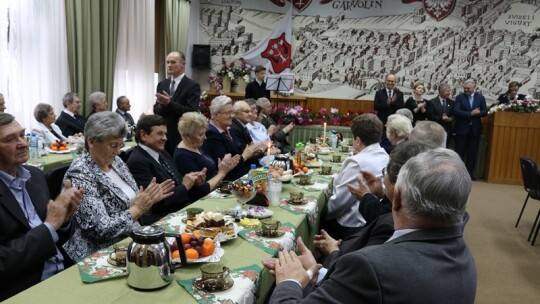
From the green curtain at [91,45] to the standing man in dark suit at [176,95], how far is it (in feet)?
6.90

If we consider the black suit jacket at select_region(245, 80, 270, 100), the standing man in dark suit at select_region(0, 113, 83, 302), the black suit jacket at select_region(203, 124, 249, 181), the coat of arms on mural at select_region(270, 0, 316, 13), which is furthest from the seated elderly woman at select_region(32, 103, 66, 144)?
the coat of arms on mural at select_region(270, 0, 316, 13)

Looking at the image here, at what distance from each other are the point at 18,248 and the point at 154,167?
46.3 inches

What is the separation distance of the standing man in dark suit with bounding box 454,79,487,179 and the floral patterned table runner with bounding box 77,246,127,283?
717 centimetres

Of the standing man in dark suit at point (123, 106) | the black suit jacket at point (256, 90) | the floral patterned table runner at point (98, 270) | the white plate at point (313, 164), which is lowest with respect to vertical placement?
the white plate at point (313, 164)

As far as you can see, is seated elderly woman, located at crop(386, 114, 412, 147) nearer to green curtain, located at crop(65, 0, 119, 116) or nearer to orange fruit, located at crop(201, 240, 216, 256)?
orange fruit, located at crop(201, 240, 216, 256)

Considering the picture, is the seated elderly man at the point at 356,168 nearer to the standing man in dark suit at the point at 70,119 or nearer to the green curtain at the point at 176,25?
the standing man in dark suit at the point at 70,119

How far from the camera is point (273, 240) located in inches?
82.5

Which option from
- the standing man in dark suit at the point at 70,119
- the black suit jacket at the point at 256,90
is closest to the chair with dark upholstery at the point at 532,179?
the black suit jacket at the point at 256,90

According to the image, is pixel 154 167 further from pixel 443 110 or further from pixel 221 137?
pixel 443 110

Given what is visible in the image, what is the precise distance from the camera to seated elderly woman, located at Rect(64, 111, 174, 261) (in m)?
2.12

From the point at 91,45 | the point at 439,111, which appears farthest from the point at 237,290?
the point at 439,111

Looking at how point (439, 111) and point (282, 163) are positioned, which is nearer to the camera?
point (282, 163)

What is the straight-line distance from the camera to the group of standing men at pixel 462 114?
774 centimetres

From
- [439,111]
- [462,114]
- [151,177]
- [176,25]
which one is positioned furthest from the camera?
[176,25]
